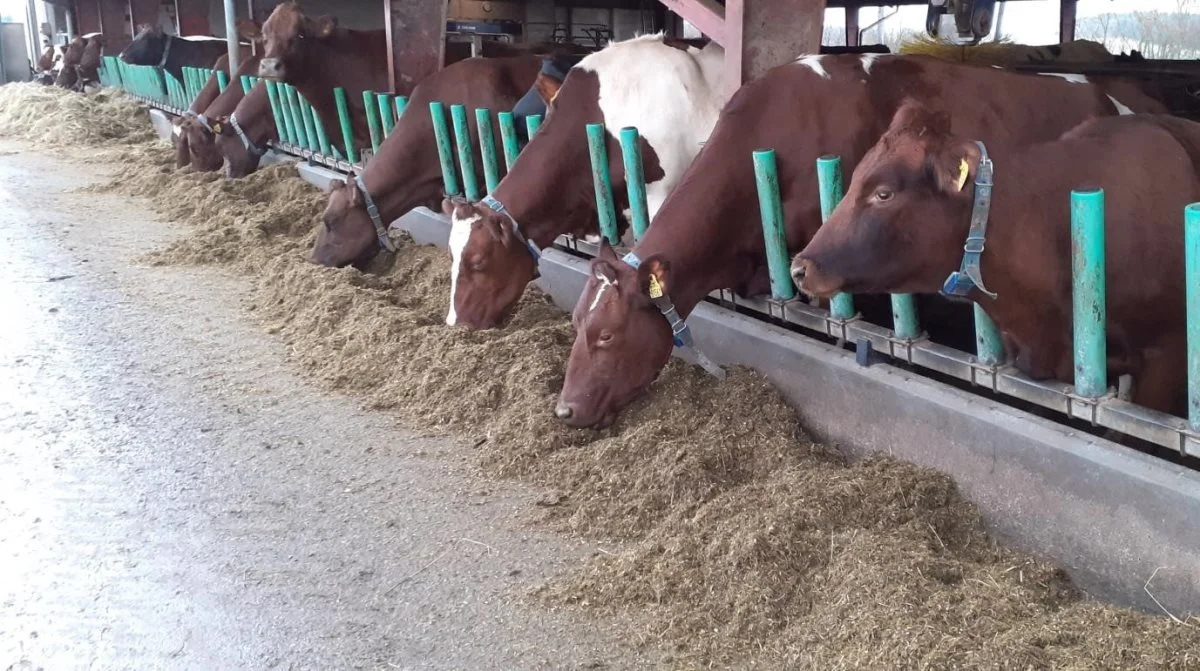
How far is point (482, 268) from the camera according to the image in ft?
16.5

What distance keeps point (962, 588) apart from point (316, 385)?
10.5 feet

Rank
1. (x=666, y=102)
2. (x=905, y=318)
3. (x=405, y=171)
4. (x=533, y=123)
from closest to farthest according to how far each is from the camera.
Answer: (x=905, y=318), (x=666, y=102), (x=533, y=123), (x=405, y=171)

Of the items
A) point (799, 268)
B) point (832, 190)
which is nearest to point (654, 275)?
point (832, 190)

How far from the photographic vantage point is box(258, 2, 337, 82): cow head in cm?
868

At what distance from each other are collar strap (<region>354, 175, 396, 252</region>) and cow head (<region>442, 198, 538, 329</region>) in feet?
6.10

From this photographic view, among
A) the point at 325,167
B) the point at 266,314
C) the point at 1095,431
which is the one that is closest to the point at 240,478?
the point at 266,314

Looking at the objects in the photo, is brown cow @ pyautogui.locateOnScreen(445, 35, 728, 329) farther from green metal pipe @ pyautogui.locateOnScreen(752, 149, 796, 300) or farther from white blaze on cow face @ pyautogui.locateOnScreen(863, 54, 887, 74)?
green metal pipe @ pyautogui.locateOnScreen(752, 149, 796, 300)

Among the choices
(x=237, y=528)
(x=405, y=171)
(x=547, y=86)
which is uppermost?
(x=547, y=86)

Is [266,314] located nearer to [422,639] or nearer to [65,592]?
[65,592]

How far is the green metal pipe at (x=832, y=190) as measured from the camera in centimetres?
368

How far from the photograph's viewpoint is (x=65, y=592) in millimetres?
3201

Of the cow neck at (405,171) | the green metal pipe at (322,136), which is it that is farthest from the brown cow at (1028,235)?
the green metal pipe at (322,136)

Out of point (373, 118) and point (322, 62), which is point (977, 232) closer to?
point (373, 118)

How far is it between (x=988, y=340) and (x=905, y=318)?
339 millimetres
